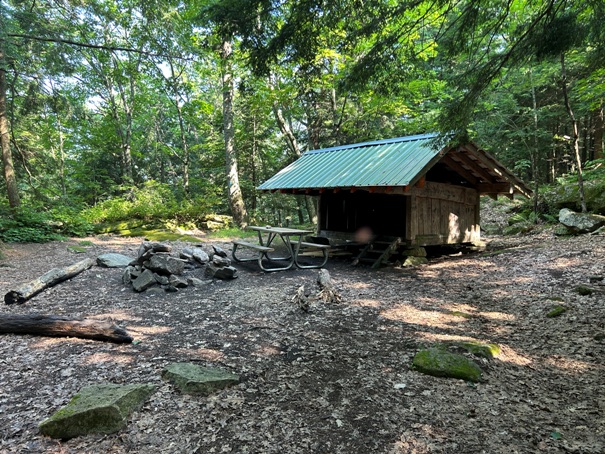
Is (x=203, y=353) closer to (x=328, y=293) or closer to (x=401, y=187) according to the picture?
(x=328, y=293)

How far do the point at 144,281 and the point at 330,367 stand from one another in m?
4.17

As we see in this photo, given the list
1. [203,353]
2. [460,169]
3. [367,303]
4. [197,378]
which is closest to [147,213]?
[367,303]

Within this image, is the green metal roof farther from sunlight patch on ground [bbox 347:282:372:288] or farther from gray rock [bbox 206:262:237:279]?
gray rock [bbox 206:262:237:279]

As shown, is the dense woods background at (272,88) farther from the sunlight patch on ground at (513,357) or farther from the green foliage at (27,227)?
the sunlight patch on ground at (513,357)

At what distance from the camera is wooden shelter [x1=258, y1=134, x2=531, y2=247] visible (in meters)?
8.86

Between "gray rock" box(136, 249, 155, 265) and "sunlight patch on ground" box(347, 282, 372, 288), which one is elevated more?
"gray rock" box(136, 249, 155, 265)

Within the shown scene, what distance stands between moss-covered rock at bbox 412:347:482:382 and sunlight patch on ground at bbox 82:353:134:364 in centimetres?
300

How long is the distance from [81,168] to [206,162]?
27.4ft

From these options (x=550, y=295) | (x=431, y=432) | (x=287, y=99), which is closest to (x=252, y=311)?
(x=431, y=432)

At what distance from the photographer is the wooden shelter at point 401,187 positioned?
8859 mm

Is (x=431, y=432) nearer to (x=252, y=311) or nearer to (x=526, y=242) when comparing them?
(x=252, y=311)

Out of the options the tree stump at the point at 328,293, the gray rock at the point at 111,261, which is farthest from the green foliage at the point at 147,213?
the tree stump at the point at 328,293

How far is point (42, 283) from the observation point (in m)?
6.03

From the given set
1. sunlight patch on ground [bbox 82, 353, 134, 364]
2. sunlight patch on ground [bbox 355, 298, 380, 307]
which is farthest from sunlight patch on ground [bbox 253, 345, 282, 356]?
sunlight patch on ground [bbox 355, 298, 380, 307]
